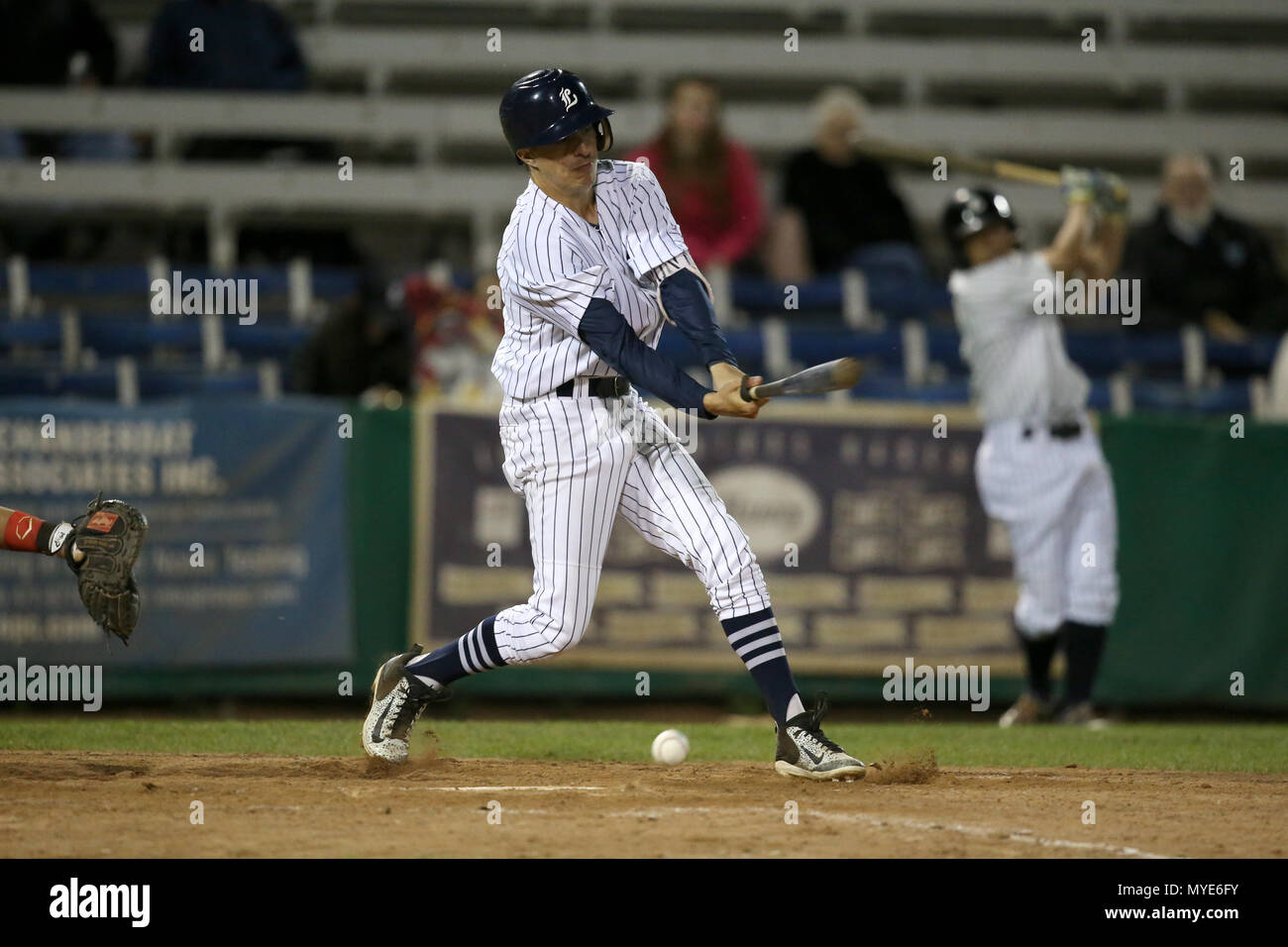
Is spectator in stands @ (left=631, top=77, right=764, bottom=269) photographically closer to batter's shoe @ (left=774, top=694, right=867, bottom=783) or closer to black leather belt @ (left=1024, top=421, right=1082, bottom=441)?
black leather belt @ (left=1024, top=421, right=1082, bottom=441)

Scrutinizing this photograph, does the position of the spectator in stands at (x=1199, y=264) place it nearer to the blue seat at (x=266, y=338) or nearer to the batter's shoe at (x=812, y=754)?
the blue seat at (x=266, y=338)

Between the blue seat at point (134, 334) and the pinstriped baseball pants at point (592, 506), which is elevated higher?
the blue seat at point (134, 334)

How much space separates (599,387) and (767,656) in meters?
0.96

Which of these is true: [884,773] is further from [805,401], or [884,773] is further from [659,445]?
[805,401]

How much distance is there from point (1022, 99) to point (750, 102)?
2182 mm

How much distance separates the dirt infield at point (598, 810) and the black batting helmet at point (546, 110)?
1.95m

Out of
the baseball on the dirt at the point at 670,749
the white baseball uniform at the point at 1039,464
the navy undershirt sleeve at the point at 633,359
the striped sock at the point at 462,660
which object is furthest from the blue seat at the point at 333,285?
the navy undershirt sleeve at the point at 633,359

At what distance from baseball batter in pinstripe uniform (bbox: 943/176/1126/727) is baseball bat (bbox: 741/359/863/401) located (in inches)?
146

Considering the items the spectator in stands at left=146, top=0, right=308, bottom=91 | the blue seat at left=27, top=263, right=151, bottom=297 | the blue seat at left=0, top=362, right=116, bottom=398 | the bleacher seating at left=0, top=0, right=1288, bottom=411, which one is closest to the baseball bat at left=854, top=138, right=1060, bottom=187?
the bleacher seating at left=0, top=0, right=1288, bottom=411

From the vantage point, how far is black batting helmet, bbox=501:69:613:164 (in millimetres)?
4867

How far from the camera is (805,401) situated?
9.38m

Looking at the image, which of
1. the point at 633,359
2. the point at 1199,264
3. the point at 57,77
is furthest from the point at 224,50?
the point at 633,359

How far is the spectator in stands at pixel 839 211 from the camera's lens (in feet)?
36.0

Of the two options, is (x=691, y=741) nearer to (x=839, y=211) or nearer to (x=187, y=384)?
(x=187, y=384)
